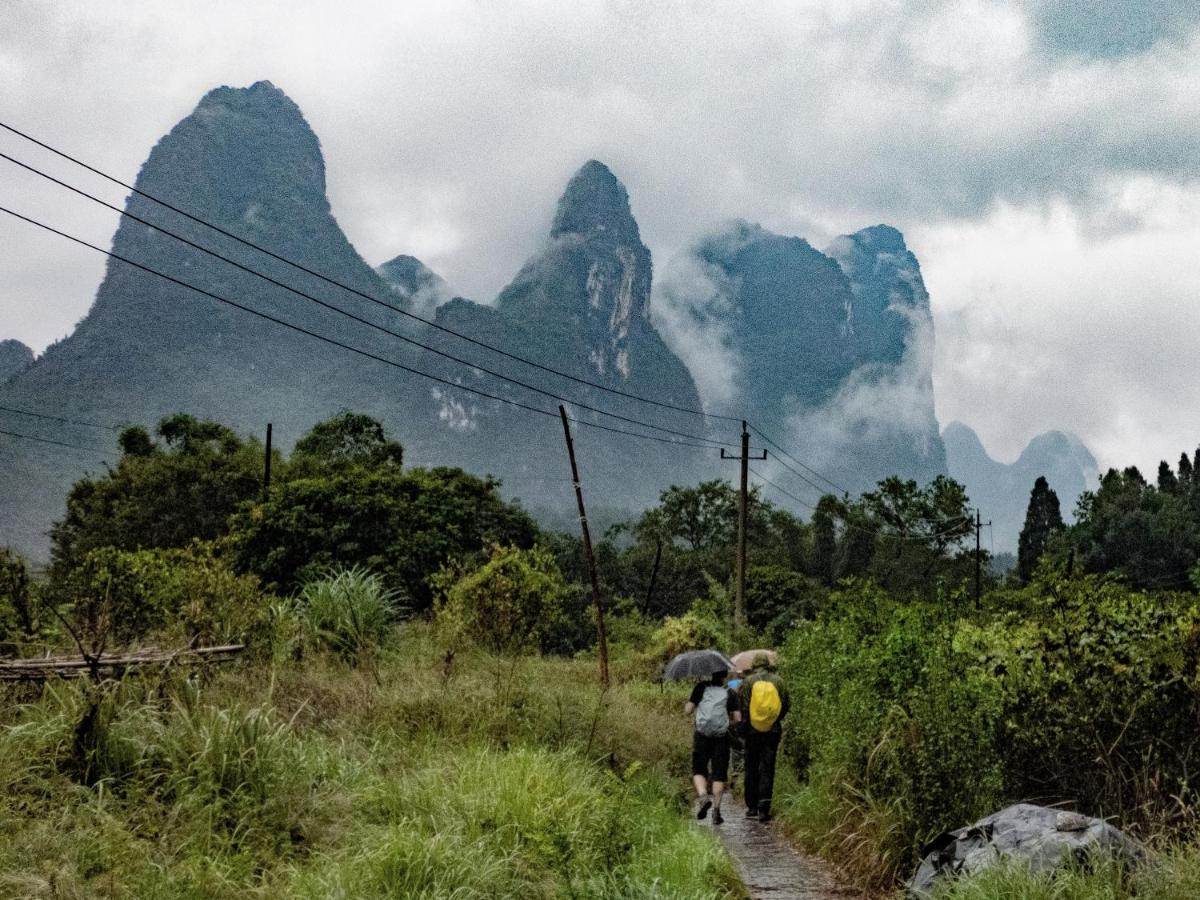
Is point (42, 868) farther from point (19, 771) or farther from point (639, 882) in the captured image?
point (639, 882)

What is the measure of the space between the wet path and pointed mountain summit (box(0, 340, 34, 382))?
184 metres

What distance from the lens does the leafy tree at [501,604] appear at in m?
16.8

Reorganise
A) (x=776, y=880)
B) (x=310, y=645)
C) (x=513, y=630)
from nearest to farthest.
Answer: (x=776, y=880)
(x=310, y=645)
(x=513, y=630)

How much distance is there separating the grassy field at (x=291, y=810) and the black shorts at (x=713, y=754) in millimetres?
1170

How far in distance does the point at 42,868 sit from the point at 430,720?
14.8 feet

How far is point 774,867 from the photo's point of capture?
8.80m

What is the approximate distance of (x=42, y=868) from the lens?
5871 millimetres

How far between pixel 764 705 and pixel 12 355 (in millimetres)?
189262

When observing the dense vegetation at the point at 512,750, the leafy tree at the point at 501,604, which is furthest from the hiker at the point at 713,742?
the leafy tree at the point at 501,604

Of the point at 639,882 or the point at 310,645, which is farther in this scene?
the point at 310,645

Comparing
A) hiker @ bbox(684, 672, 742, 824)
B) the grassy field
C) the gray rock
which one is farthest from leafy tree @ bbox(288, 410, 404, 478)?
the gray rock

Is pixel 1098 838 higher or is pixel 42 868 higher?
pixel 1098 838

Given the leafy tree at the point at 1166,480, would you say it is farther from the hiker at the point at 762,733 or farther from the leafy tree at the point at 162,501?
the hiker at the point at 762,733

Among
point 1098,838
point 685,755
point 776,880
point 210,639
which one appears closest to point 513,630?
point 685,755
